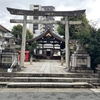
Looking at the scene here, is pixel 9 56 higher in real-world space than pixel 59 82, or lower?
higher

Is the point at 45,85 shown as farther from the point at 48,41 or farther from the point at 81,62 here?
the point at 48,41

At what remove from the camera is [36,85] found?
6.14m

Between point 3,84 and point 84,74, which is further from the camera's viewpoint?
point 84,74

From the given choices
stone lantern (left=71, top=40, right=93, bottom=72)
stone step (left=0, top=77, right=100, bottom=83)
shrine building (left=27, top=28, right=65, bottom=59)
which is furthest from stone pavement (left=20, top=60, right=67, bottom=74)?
shrine building (left=27, top=28, right=65, bottom=59)

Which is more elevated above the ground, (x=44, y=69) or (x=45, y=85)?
(x=44, y=69)

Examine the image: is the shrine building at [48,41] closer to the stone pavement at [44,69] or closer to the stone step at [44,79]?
the stone pavement at [44,69]

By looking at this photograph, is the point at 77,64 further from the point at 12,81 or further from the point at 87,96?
the point at 12,81

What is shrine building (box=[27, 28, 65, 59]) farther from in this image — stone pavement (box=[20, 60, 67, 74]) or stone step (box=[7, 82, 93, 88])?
stone step (box=[7, 82, 93, 88])

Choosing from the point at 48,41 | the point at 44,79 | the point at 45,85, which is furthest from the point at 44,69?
the point at 48,41

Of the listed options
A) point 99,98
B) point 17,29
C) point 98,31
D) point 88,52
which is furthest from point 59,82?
point 17,29

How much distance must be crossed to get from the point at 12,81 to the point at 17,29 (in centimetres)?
2707

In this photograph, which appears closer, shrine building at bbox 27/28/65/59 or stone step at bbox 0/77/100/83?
stone step at bbox 0/77/100/83

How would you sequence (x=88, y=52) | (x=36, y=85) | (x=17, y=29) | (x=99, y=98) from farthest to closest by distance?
(x=17, y=29)
(x=88, y=52)
(x=36, y=85)
(x=99, y=98)

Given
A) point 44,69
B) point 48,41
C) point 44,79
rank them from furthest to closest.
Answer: point 48,41 < point 44,69 < point 44,79
